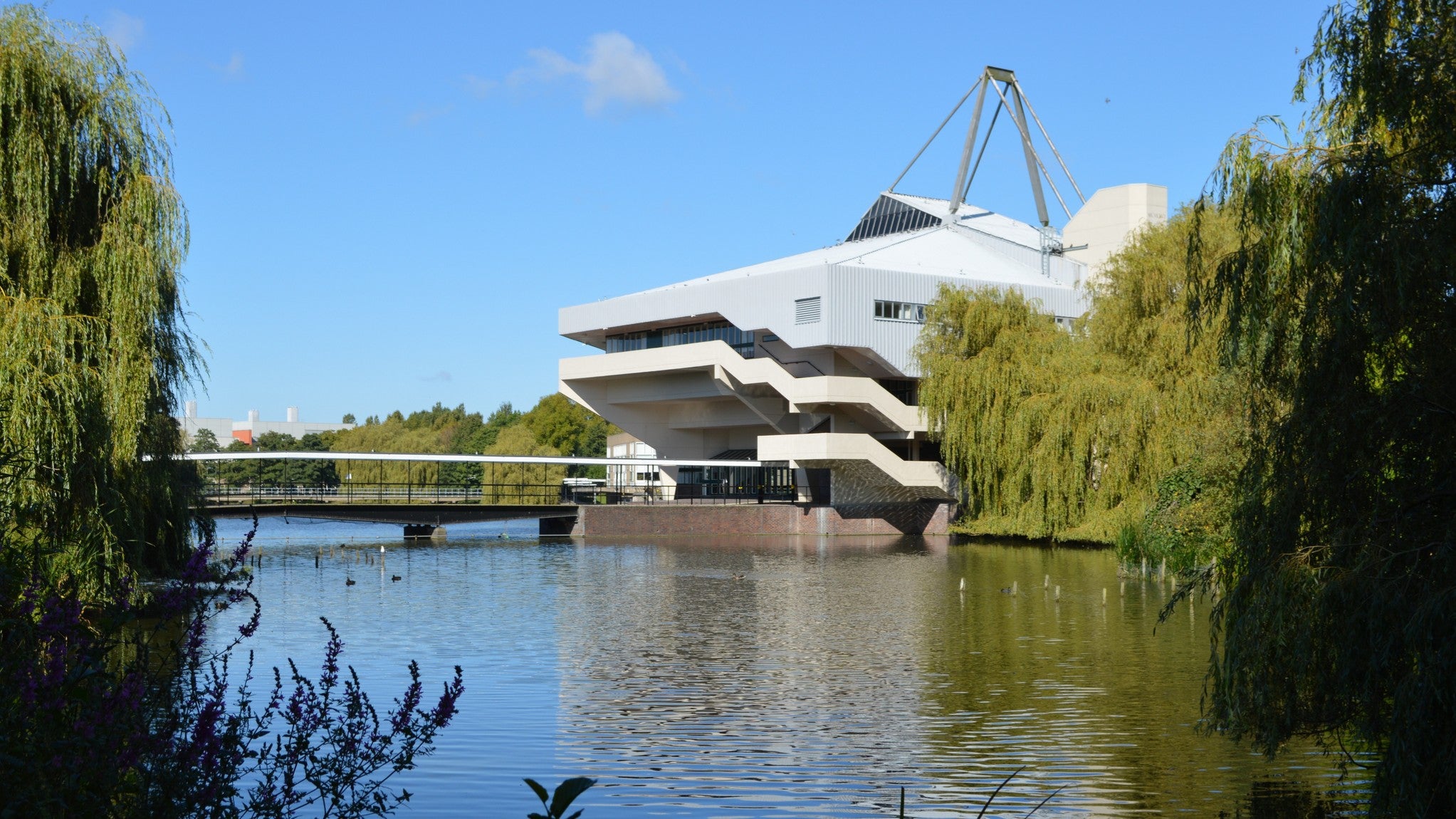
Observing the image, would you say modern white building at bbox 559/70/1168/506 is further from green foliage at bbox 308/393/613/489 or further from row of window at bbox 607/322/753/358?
green foliage at bbox 308/393/613/489

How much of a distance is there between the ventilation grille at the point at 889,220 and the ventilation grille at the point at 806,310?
54.8ft

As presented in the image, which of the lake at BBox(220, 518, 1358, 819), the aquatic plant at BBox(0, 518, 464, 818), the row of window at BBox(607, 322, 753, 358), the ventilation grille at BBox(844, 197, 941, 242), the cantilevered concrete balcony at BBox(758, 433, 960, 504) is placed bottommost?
the lake at BBox(220, 518, 1358, 819)

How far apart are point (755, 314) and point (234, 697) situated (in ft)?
141

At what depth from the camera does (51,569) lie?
45.1ft

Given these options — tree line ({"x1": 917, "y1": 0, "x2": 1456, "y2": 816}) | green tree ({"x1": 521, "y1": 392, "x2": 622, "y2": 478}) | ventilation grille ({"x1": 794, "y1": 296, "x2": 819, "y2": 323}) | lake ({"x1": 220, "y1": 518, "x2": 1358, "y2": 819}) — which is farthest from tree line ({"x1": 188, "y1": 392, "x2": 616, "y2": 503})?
tree line ({"x1": 917, "y1": 0, "x2": 1456, "y2": 816})

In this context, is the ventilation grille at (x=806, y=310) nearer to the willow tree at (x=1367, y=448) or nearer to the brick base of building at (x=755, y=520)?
the brick base of building at (x=755, y=520)

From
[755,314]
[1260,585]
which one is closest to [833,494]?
[755,314]

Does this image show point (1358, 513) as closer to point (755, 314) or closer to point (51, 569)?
point (51, 569)

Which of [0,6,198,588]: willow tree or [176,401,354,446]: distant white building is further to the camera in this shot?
[176,401,354,446]: distant white building

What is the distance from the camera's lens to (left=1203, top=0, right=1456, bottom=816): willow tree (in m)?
8.71

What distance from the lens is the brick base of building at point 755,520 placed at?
177 ft

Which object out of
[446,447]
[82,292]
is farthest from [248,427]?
[82,292]

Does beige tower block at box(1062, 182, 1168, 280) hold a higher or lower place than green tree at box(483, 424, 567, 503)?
higher

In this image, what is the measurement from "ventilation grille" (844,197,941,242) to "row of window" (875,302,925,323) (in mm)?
14240
